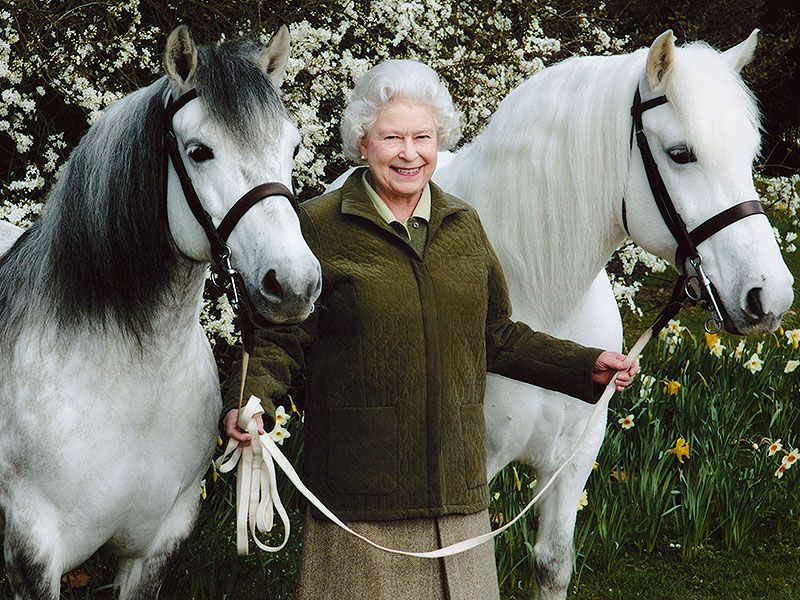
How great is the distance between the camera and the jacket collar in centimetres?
237

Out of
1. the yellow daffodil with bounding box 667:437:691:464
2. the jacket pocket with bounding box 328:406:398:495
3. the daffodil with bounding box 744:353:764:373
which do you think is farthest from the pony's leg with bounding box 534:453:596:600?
the daffodil with bounding box 744:353:764:373

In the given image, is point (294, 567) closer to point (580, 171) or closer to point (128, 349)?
point (128, 349)

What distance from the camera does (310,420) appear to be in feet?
8.04

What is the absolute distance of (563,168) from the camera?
2.84m

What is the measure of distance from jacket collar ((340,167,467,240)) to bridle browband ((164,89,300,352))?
0.19 meters

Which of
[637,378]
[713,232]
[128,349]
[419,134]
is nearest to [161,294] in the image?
[128,349]

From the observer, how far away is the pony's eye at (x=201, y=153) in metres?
2.21

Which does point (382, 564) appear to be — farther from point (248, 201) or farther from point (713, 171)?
point (713, 171)

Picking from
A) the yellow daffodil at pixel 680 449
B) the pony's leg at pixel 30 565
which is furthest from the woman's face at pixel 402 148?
the yellow daffodil at pixel 680 449

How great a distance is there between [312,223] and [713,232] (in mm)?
1007

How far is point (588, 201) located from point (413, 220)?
64 centimetres

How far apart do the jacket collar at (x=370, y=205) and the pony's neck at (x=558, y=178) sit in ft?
1.41

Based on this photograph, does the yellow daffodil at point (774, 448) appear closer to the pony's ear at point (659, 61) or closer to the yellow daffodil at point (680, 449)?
the yellow daffodil at point (680, 449)

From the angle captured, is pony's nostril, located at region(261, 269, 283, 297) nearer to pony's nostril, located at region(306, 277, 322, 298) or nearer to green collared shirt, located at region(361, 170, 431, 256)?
pony's nostril, located at region(306, 277, 322, 298)
